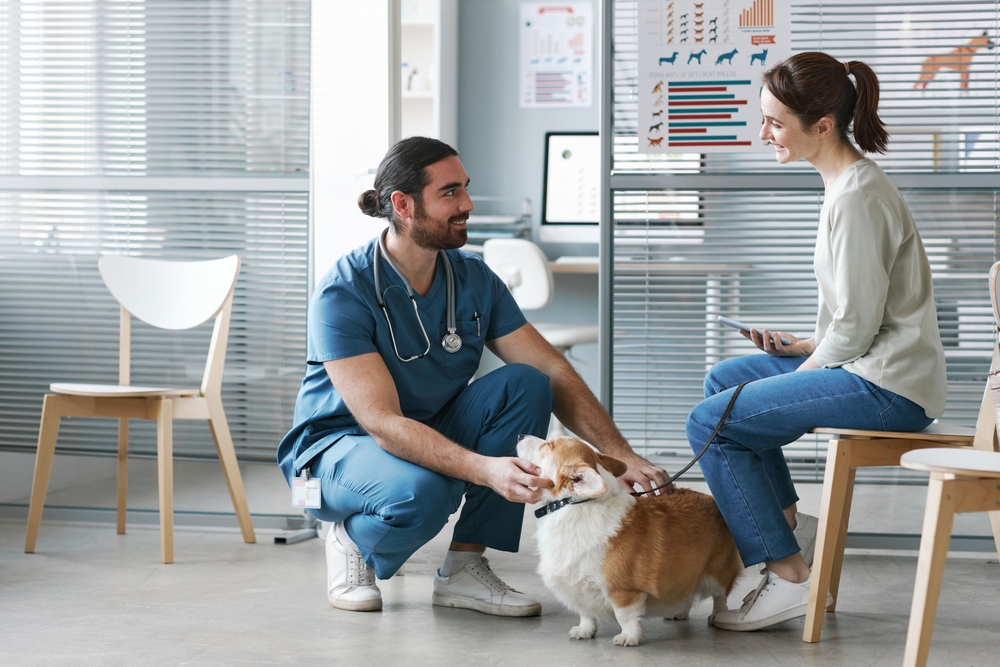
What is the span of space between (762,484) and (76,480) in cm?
229

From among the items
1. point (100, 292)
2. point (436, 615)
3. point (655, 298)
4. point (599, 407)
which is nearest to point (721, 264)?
point (655, 298)

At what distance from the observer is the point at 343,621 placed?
2.08 meters

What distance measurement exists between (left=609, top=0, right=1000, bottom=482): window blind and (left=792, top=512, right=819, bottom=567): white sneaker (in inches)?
29.8

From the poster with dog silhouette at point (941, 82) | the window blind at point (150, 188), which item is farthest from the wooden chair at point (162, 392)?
the poster with dog silhouette at point (941, 82)

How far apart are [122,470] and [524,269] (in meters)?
2.06

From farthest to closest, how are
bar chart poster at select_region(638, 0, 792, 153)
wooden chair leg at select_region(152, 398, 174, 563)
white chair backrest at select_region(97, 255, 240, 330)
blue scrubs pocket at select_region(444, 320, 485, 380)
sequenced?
white chair backrest at select_region(97, 255, 240, 330), bar chart poster at select_region(638, 0, 792, 153), wooden chair leg at select_region(152, 398, 174, 563), blue scrubs pocket at select_region(444, 320, 485, 380)

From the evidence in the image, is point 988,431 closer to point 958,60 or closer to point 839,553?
point 839,553

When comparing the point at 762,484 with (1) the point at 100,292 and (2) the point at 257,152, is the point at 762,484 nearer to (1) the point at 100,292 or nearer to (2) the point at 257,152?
(2) the point at 257,152

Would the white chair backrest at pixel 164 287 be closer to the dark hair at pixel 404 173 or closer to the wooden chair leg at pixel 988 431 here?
the dark hair at pixel 404 173

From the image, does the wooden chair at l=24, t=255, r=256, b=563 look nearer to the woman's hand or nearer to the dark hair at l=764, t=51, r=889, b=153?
the woman's hand

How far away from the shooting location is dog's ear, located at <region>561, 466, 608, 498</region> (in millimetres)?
1743

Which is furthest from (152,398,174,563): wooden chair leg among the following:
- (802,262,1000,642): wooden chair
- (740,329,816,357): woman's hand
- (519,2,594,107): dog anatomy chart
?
(519,2,594,107): dog anatomy chart

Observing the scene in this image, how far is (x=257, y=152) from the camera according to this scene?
3.07m

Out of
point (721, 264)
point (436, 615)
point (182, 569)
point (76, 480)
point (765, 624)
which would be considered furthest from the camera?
point (76, 480)
